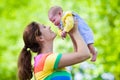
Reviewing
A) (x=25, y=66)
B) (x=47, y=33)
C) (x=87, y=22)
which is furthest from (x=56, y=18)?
(x=87, y=22)

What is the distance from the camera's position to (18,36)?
40.0ft

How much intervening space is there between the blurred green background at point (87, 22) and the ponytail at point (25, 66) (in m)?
3.77

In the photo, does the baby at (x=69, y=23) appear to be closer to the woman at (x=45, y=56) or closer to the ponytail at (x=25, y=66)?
the woman at (x=45, y=56)

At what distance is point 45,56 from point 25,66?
251 mm

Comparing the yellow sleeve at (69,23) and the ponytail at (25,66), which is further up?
the yellow sleeve at (69,23)

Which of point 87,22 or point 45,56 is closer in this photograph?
point 45,56

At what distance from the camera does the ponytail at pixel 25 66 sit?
3736 millimetres

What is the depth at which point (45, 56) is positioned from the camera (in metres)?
3.54

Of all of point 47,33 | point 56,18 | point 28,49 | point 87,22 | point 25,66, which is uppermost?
point 56,18

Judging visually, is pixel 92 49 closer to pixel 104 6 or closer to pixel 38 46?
pixel 38 46

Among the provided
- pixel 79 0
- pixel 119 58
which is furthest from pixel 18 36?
pixel 119 58

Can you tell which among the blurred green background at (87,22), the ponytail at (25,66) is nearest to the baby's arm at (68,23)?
the ponytail at (25,66)

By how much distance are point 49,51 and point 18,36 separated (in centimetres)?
860

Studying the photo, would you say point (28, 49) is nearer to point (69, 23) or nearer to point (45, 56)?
point (45, 56)
